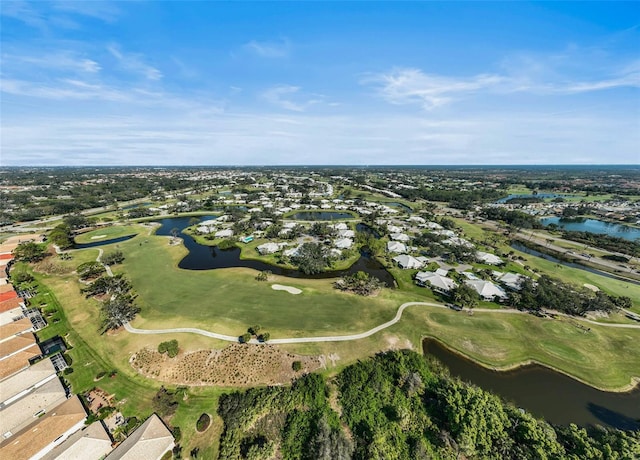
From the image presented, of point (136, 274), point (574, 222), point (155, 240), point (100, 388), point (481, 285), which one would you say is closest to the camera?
point (100, 388)

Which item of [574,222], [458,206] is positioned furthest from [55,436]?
[574,222]

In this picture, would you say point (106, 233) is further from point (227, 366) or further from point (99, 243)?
point (227, 366)

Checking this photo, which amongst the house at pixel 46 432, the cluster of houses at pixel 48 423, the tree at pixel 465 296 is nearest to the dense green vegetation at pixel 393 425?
the cluster of houses at pixel 48 423

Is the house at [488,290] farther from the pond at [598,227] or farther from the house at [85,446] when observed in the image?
the pond at [598,227]

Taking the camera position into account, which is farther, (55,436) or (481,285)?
(481,285)

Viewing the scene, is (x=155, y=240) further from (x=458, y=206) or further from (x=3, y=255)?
(x=458, y=206)
